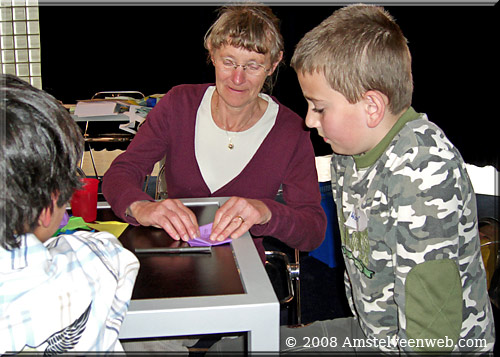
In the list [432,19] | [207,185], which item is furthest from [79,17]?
[207,185]

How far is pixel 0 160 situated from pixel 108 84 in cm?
493

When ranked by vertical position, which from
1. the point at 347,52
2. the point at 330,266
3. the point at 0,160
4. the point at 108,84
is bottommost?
the point at 330,266

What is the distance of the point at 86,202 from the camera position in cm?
121

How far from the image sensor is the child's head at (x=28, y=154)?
0.65 meters

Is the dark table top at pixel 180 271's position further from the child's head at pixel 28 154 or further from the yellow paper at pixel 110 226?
the child's head at pixel 28 154

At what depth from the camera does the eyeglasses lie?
1.44m

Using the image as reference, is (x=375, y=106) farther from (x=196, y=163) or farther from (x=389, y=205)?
(x=196, y=163)

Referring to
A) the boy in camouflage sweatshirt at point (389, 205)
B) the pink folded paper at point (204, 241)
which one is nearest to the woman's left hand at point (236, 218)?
the pink folded paper at point (204, 241)

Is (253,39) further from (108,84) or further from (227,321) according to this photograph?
(108,84)

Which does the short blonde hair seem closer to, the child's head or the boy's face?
the boy's face

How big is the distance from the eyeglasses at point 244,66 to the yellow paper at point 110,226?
0.55 m

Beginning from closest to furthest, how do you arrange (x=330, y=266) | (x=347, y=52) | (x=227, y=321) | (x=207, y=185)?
(x=227, y=321), (x=347, y=52), (x=207, y=185), (x=330, y=266)

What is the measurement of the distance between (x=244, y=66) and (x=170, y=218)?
1.85ft

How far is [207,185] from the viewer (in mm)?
1522
